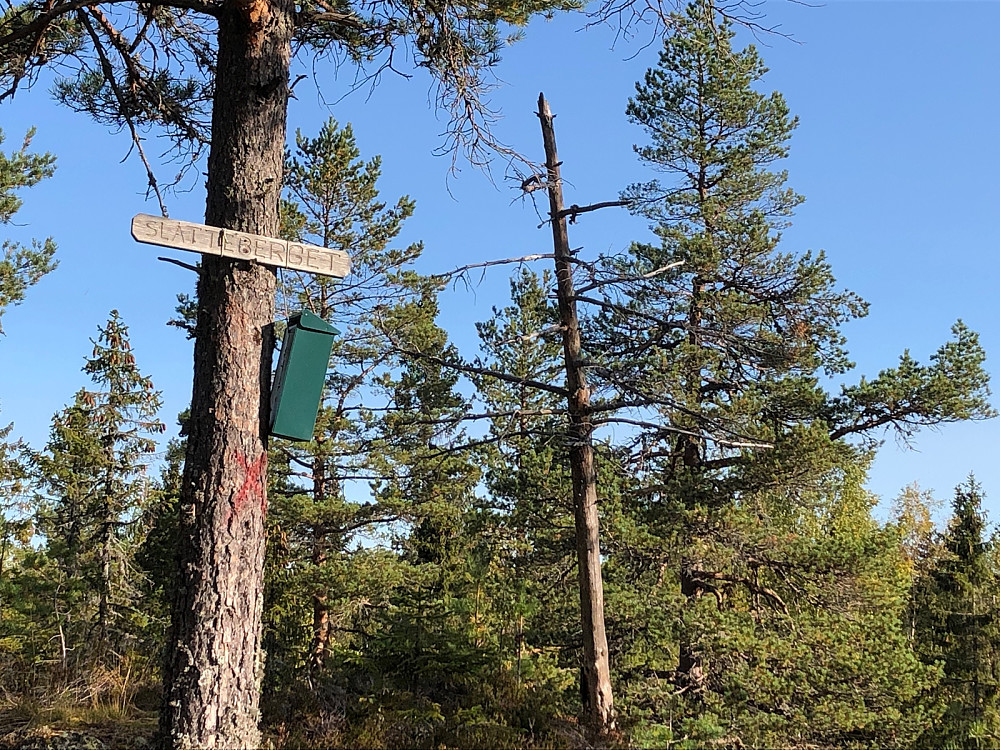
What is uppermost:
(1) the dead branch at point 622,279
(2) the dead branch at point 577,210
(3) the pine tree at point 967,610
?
(2) the dead branch at point 577,210

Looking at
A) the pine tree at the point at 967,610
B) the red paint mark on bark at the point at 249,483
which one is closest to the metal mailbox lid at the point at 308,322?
the red paint mark on bark at the point at 249,483

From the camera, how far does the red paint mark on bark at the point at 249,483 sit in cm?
344

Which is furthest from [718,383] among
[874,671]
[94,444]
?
[94,444]

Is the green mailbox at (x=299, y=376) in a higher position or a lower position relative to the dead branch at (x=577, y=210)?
lower

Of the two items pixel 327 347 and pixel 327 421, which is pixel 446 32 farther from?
pixel 327 421

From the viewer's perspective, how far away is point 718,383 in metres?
9.93

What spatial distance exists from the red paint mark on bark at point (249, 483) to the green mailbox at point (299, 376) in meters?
0.17

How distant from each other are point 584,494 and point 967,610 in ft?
49.9

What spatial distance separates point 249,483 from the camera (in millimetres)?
3488

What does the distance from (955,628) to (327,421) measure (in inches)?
625

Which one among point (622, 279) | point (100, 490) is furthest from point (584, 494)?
point (100, 490)

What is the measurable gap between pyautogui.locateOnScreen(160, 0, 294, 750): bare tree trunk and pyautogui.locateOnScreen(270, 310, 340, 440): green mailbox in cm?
9

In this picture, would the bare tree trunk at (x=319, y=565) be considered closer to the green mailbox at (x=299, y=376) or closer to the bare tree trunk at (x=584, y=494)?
the bare tree trunk at (x=584, y=494)

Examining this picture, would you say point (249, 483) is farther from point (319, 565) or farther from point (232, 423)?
point (319, 565)
